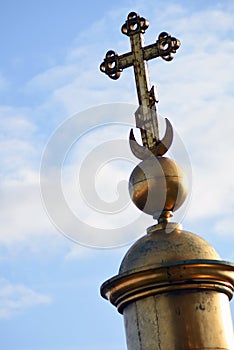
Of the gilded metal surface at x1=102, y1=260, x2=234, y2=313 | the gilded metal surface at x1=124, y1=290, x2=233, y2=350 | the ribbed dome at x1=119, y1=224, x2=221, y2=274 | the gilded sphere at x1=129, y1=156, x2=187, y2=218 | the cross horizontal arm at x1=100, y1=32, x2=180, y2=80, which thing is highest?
the cross horizontal arm at x1=100, y1=32, x2=180, y2=80

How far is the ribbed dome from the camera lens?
5355mm

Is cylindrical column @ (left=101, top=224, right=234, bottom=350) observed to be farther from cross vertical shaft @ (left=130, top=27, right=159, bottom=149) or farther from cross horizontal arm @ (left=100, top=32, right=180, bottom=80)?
cross horizontal arm @ (left=100, top=32, right=180, bottom=80)

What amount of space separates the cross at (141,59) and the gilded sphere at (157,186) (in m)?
0.33

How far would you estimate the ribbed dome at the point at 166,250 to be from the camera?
536cm

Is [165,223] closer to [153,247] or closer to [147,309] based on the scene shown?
[153,247]

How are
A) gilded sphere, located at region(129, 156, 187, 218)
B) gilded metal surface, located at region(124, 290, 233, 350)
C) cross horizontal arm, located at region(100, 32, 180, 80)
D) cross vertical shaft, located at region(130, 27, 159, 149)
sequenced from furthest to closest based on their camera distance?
1. cross horizontal arm, located at region(100, 32, 180, 80)
2. cross vertical shaft, located at region(130, 27, 159, 149)
3. gilded sphere, located at region(129, 156, 187, 218)
4. gilded metal surface, located at region(124, 290, 233, 350)

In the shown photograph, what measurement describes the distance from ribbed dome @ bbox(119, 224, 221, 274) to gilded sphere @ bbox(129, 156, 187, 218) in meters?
0.25

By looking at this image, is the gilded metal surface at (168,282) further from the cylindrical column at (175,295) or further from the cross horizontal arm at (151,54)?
the cross horizontal arm at (151,54)

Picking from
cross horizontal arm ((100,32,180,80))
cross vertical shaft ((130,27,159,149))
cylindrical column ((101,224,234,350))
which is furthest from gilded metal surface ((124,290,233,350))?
cross horizontal arm ((100,32,180,80))

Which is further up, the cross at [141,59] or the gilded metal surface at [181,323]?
the cross at [141,59]

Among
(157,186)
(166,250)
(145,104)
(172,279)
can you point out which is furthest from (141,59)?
(172,279)

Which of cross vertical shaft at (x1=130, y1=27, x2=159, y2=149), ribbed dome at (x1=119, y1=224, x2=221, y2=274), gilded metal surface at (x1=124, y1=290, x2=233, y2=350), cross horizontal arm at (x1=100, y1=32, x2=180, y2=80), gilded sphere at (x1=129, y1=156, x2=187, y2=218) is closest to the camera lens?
gilded metal surface at (x1=124, y1=290, x2=233, y2=350)

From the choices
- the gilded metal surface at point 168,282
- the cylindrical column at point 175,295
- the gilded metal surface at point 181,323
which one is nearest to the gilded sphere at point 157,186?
the gilded metal surface at point 168,282

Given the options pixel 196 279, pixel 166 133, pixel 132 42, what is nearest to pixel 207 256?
pixel 196 279
